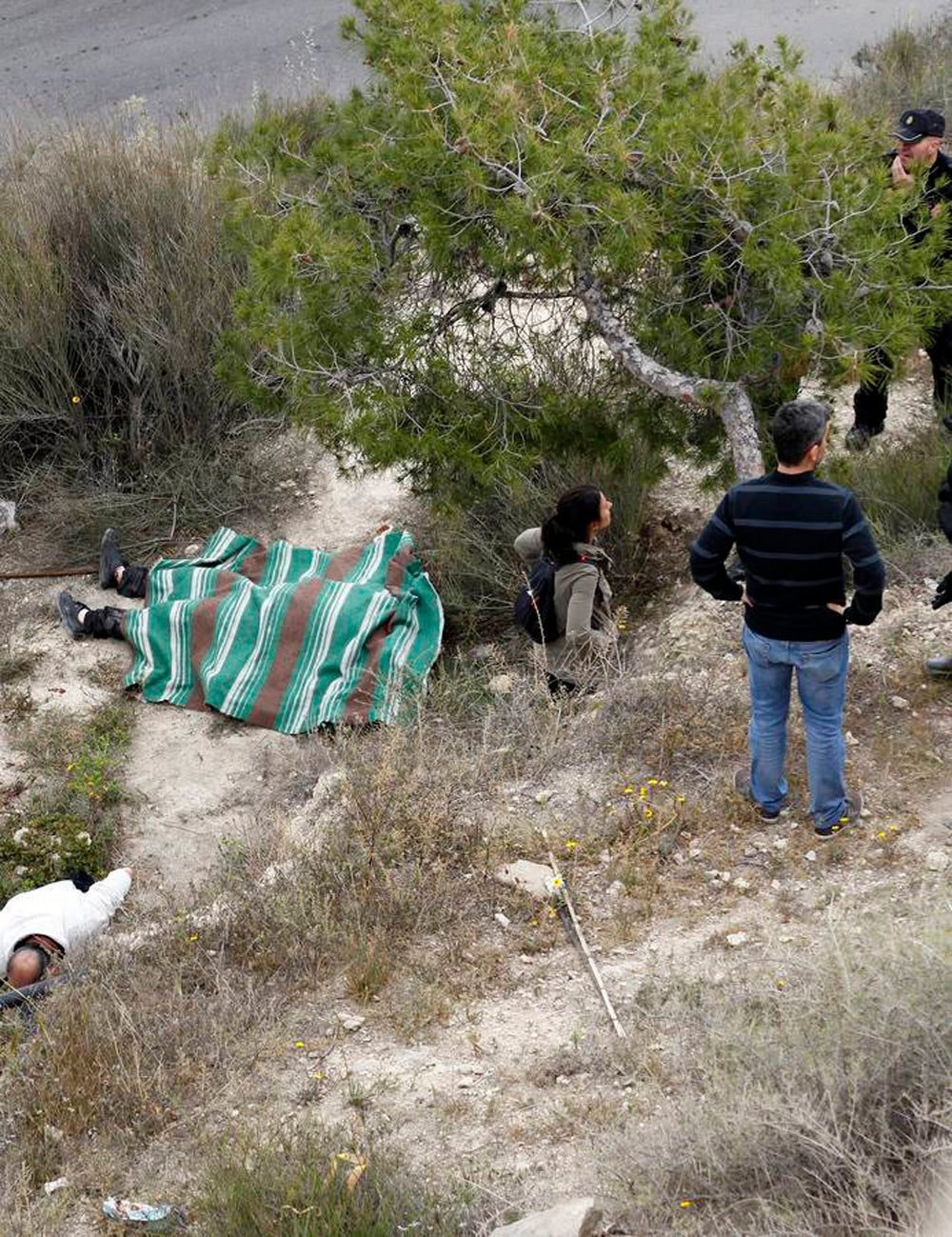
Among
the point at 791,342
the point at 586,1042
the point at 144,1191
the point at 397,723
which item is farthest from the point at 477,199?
the point at 144,1191

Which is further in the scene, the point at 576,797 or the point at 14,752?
the point at 14,752

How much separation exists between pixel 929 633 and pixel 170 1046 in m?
3.11

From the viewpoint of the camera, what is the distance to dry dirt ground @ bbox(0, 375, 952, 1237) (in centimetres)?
351

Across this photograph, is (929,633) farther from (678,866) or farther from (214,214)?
(214,214)

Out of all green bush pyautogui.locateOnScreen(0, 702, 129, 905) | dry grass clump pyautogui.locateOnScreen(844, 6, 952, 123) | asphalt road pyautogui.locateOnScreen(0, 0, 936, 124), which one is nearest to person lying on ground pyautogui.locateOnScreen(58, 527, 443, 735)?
green bush pyautogui.locateOnScreen(0, 702, 129, 905)

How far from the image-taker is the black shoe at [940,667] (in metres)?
5.08

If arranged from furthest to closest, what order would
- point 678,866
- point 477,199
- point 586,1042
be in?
point 477,199
point 678,866
point 586,1042

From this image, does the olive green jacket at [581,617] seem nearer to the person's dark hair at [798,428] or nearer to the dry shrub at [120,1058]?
the person's dark hair at [798,428]

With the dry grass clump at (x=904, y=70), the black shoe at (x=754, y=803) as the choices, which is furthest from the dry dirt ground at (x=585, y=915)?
the dry grass clump at (x=904, y=70)

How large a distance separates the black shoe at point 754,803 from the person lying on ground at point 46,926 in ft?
7.20

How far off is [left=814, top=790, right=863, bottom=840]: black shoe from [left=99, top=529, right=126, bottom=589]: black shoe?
4079mm

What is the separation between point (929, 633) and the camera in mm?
5387

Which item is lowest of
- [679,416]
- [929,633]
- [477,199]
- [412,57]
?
[929,633]

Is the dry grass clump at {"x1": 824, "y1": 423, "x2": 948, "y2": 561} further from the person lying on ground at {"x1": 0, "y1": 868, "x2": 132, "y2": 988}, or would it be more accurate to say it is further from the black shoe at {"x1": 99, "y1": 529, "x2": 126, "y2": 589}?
the black shoe at {"x1": 99, "y1": 529, "x2": 126, "y2": 589}
